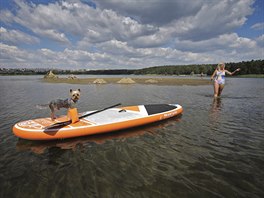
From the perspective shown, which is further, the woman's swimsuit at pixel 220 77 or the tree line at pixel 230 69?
the tree line at pixel 230 69

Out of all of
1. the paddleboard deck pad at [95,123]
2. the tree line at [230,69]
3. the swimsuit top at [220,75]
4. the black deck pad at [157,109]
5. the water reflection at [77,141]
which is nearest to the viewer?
the water reflection at [77,141]

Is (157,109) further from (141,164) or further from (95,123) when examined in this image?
(141,164)

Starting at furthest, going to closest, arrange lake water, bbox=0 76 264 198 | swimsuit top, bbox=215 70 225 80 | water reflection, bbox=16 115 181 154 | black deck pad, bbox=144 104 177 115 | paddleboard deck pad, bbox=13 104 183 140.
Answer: swimsuit top, bbox=215 70 225 80 → black deck pad, bbox=144 104 177 115 → paddleboard deck pad, bbox=13 104 183 140 → water reflection, bbox=16 115 181 154 → lake water, bbox=0 76 264 198

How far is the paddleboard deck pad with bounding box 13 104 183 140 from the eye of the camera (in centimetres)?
667

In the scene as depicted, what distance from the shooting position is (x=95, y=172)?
16.1 ft

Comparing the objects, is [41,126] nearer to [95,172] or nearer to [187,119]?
[95,172]

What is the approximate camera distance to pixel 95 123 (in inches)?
295

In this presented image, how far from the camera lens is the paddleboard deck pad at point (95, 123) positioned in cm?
667

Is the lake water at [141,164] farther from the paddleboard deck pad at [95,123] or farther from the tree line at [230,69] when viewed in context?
the tree line at [230,69]

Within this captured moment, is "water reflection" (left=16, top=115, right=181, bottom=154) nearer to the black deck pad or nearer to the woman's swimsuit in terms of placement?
the black deck pad

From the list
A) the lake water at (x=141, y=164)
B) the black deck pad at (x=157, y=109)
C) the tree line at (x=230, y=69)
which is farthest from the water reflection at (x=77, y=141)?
the tree line at (x=230, y=69)

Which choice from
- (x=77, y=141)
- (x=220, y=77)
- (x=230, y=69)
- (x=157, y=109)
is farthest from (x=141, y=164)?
(x=230, y=69)

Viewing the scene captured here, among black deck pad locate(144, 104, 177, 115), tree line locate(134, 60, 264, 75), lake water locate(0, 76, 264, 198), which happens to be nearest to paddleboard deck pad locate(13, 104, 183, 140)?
black deck pad locate(144, 104, 177, 115)

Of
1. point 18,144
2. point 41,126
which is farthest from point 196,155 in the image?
point 18,144
